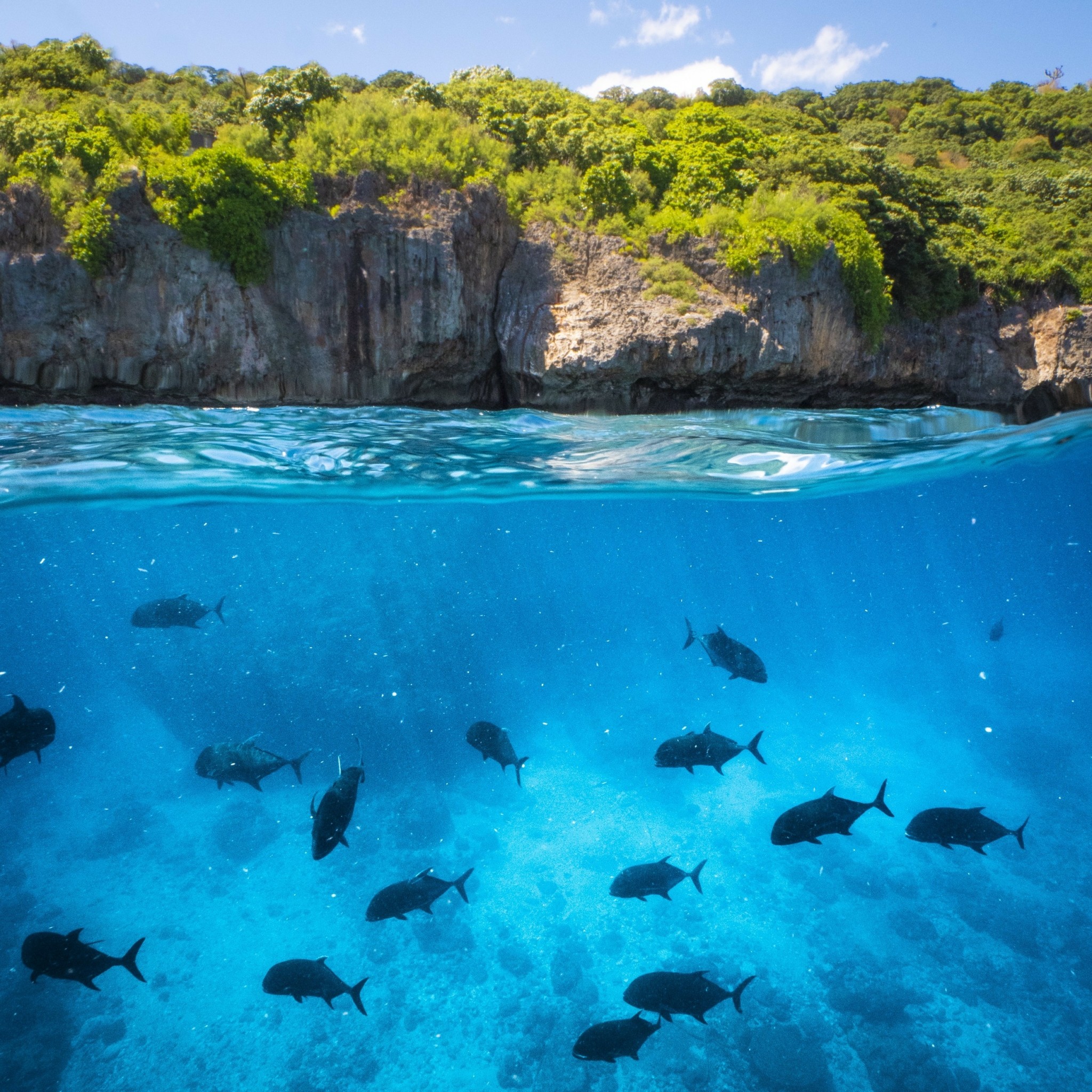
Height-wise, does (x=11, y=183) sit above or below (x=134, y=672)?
above

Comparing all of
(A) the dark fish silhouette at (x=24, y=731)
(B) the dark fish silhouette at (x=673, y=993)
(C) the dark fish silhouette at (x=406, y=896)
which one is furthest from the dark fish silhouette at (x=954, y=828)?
(A) the dark fish silhouette at (x=24, y=731)

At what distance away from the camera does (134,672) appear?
1980cm

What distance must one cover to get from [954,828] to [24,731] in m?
10.9

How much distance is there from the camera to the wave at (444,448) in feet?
38.2

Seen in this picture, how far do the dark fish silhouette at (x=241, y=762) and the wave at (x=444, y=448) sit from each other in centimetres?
621

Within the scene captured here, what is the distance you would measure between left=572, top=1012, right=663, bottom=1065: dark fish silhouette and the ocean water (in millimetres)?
2288

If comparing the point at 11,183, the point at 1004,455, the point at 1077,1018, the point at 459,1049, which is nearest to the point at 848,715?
the point at 1004,455

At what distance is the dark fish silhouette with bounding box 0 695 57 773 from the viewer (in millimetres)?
7117

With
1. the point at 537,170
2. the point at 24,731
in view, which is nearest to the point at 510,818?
the point at 24,731

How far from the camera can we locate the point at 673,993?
578 cm

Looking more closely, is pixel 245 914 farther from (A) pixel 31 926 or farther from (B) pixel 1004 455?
(B) pixel 1004 455

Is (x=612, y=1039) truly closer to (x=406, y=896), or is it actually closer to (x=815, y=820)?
(x=406, y=896)

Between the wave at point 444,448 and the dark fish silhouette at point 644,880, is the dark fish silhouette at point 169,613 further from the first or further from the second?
the dark fish silhouette at point 644,880

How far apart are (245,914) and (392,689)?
7187 mm
